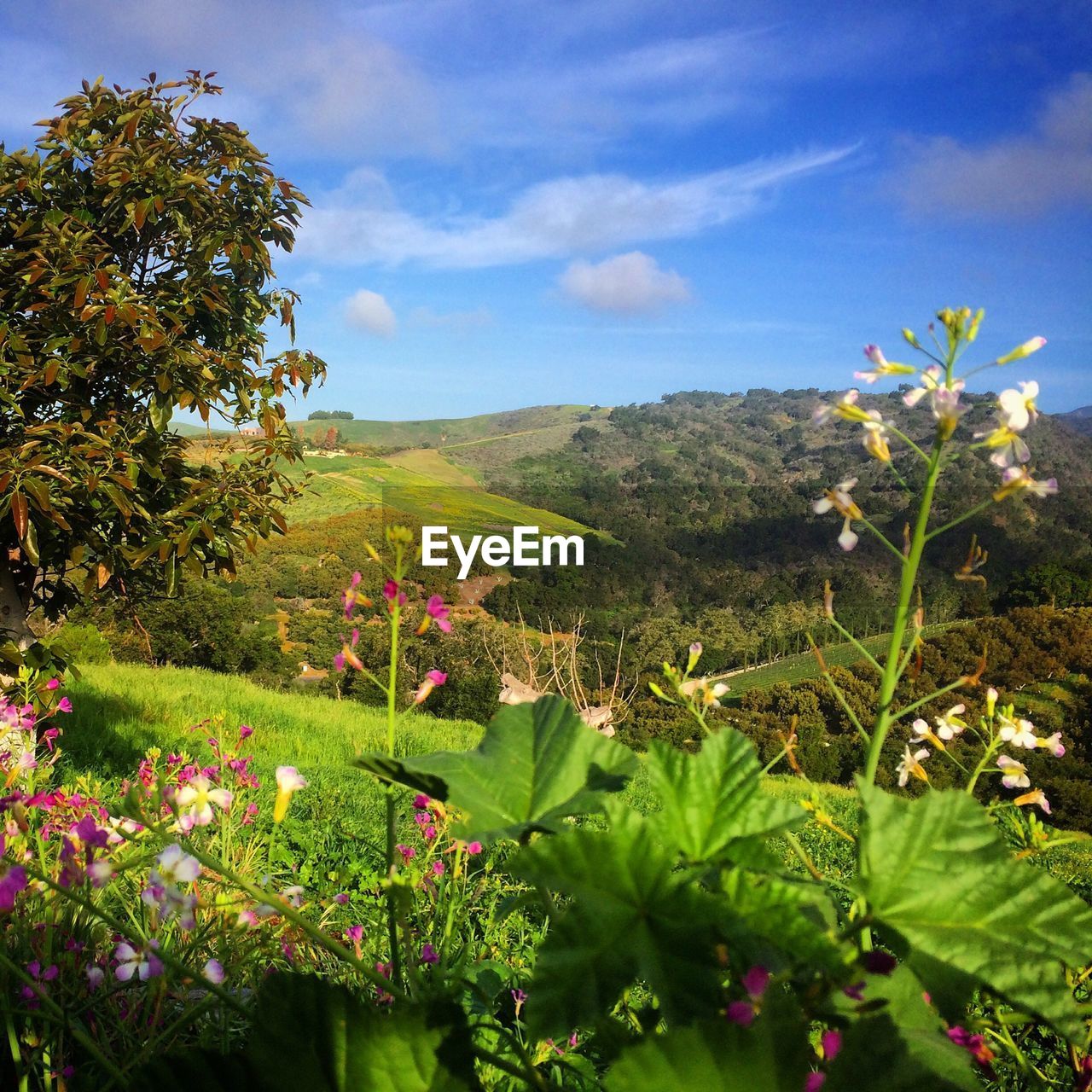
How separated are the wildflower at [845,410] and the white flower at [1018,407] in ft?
0.42

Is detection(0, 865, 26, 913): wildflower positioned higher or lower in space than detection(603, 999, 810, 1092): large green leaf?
lower

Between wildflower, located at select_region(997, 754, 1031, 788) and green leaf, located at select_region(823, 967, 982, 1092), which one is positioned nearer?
green leaf, located at select_region(823, 967, 982, 1092)

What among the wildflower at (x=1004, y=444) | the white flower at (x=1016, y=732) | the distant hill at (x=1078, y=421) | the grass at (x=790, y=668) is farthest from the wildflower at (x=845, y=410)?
the distant hill at (x=1078, y=421)

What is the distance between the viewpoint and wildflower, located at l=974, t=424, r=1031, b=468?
743 mm

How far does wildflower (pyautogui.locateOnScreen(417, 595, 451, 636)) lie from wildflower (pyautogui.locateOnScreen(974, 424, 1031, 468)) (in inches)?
21.1

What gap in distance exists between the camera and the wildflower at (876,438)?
0.74 metres

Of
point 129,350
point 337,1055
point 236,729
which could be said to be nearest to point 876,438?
point 337,1055

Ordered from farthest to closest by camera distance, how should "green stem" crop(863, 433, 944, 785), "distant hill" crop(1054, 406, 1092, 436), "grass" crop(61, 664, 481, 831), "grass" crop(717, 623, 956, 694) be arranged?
"distant hill" crop(1054, 406, 1092, 436) → "grass" crop(717, 623, 956, 694) → "grass" crop(61, 664, 481, 831) → "green stem" crop(863, 433, 944, 785)

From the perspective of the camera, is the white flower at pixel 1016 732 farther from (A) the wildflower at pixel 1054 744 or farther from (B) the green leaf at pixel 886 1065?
(B) the green leaf at pixel 886 1065

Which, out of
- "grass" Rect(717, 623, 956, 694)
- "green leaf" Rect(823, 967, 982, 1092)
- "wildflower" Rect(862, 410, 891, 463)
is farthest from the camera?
"grass" Rect(717, 623, 956, 694)

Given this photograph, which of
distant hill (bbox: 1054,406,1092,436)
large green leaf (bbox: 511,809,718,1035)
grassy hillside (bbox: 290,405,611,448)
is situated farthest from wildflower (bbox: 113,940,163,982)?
distant hill (bbox: 1054,406,1092,436)

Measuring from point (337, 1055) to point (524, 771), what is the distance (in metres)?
0.23

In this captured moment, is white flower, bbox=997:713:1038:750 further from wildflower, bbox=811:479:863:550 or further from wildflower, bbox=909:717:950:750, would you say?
wildflower, bbox=811:479:863:550

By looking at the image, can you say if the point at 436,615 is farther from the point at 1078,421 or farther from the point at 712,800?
the point at 1078,421
